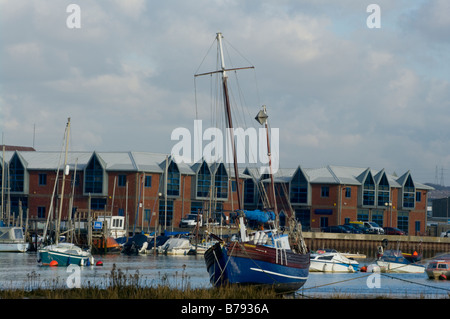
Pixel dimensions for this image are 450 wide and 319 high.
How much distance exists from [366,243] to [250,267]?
68.7 meters

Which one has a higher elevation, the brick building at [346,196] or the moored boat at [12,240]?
the brick building at [346,196]

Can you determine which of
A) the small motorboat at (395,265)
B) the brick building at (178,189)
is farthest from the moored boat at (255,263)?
the brick building at (178,189)

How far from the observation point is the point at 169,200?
110 m

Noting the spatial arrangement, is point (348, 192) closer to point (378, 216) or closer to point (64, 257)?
point (378, 216)

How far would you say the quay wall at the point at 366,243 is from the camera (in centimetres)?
9994

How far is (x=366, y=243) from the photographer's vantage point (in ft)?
332

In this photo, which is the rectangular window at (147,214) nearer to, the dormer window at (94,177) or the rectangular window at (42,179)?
the dormer window at (94,177)

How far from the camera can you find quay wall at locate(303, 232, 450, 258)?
328 ft

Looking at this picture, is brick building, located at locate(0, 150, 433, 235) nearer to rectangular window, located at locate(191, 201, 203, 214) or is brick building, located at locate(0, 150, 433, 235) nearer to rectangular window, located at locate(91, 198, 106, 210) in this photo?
rectangular window, located at locate(91, 198, 106, 210)

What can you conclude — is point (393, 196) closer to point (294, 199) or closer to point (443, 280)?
point (294, 199)

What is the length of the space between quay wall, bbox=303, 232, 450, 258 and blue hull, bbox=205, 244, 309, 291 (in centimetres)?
6215

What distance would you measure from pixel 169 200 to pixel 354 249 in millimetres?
28186

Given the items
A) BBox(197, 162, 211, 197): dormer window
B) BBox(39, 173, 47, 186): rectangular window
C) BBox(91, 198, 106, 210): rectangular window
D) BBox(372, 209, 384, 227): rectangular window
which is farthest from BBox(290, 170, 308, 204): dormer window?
BBox(39, 173, 47, 186): rectangular window

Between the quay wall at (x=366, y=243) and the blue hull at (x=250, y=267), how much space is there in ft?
204
